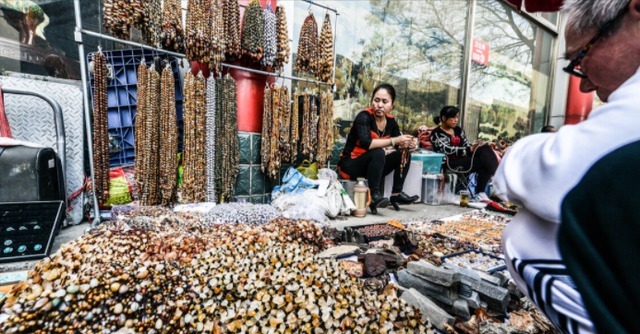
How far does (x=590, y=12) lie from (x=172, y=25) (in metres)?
3.20

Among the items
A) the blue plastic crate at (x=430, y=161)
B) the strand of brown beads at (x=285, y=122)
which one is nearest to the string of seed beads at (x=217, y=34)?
the strand of brown beads at (x=285, y=122)

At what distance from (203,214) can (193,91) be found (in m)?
1.31

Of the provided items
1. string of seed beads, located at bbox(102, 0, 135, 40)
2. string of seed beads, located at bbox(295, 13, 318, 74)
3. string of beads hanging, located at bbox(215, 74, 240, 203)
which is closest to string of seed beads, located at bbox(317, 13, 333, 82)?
string of seed beads, located at bbox(295, 13, 318, 74)

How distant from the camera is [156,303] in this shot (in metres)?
1.17

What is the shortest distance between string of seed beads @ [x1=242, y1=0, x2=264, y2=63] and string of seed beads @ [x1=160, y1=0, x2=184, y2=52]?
666mm

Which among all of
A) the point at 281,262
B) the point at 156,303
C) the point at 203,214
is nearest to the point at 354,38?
the point at 203,214

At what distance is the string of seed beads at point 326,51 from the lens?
4.09 m

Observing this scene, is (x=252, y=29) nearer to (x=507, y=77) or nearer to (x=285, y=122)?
(x=285, y=122)

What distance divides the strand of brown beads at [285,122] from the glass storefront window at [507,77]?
5600 millimetres

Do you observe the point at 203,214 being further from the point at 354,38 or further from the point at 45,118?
the point at 354,38

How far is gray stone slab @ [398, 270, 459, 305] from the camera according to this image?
158cm

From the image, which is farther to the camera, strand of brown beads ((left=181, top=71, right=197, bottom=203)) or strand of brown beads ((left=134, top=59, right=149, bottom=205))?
strand of brown beads ((left=181, top=71, right=197, bottom=203))

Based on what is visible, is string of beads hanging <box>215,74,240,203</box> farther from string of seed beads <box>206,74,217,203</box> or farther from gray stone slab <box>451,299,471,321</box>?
gray stone slab <box>451,299,471,321</box>

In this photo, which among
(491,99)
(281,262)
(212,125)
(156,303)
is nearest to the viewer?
(156,303)
